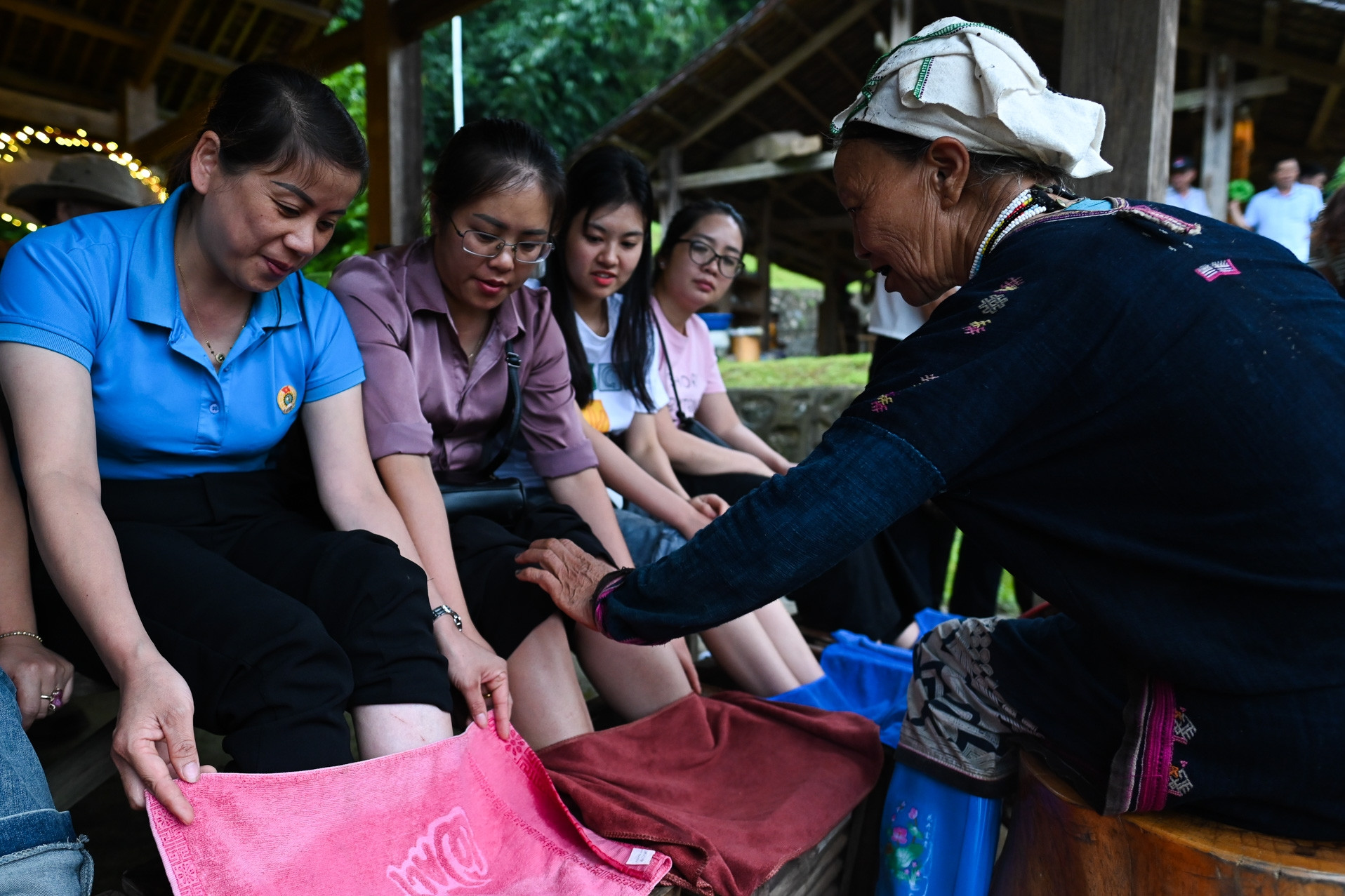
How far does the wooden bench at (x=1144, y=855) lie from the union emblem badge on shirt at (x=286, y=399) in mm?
1417

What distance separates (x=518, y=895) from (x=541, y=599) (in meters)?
0.58

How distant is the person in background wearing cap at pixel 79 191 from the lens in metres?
3.53

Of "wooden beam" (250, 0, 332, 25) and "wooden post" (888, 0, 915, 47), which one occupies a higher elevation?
"wooden post" (888, 0, 915, 47)

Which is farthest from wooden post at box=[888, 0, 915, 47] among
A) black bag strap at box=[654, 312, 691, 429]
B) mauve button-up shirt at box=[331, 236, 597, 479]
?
mauve button-up shirt at box=[331, 236, 597, 479]

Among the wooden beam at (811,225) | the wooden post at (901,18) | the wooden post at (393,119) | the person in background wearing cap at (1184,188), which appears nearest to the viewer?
the wooden post at (393,119)

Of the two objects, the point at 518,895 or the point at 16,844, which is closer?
the point at 16,844

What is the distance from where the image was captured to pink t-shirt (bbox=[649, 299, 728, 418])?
325cm

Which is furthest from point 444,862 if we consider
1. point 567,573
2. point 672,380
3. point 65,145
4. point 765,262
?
point 765,262

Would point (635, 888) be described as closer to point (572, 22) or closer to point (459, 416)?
point (459, 416)

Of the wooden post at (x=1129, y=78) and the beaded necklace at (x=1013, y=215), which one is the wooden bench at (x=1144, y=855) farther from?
the wooden post at (x=1129, y=78)

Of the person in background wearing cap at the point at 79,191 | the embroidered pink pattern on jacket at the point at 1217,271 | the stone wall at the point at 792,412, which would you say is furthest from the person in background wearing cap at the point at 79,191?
the stone wall at the point at 792,412

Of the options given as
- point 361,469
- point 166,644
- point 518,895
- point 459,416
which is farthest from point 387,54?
point 518,895

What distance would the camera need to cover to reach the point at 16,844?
1.07 meters

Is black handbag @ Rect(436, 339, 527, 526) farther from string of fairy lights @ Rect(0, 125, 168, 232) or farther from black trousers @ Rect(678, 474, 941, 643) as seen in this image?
string of fairy lights @ Rect(0, 125, 168, 232)
